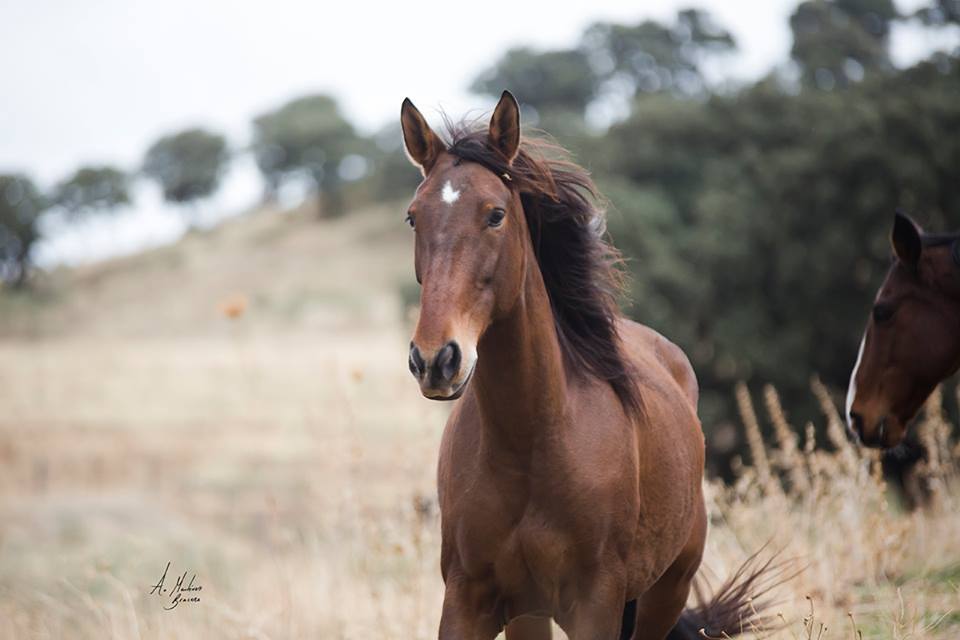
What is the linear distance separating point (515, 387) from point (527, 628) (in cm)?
98

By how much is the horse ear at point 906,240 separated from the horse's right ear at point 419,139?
2334mm

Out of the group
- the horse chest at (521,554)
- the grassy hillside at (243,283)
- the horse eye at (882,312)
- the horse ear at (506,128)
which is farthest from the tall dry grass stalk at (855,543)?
the grassy hillside at (243,283)

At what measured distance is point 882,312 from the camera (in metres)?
4.62

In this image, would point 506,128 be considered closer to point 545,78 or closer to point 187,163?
point 545,78

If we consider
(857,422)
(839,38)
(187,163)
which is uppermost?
(857,422)

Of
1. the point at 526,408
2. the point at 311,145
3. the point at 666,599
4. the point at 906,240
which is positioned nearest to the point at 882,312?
the point at 906,240

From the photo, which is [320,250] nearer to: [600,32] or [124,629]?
[600,32]

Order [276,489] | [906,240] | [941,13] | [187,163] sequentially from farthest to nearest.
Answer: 1. [187,163]
2. [276,489]
3. [941,13]
4. [906,240]

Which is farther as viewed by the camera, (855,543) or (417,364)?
(855,543)

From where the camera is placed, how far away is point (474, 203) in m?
2.95

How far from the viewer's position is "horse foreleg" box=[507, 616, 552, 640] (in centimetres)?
352

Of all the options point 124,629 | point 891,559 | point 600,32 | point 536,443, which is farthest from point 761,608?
point 600,32

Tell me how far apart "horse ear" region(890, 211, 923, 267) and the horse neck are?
83.9 inches

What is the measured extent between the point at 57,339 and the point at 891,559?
3190 centimetres
